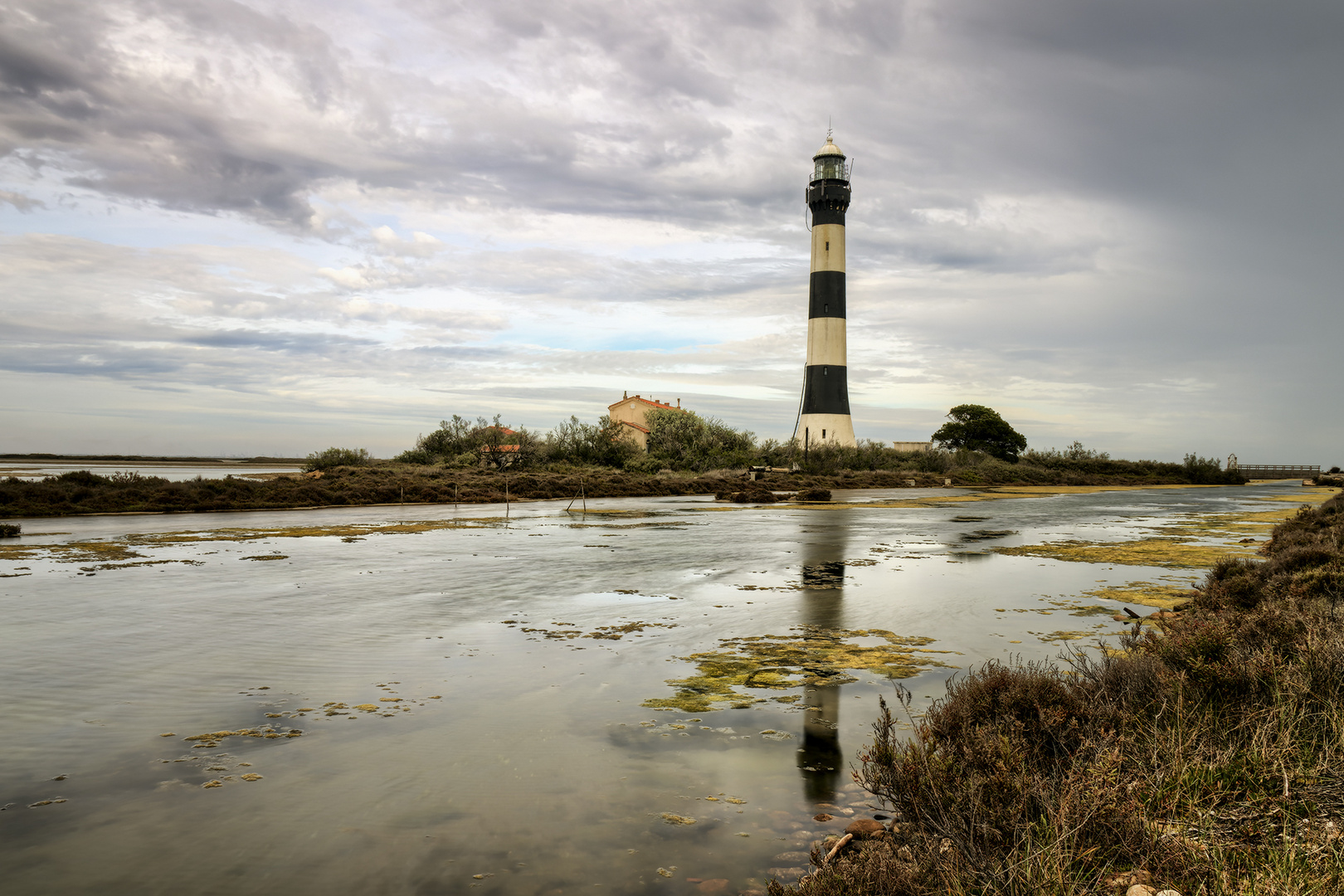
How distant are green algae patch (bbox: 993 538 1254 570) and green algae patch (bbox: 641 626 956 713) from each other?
865 cm

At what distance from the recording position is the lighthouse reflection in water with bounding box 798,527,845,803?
4.74 metres

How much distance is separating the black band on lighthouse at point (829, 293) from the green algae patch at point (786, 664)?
4152 centimetres

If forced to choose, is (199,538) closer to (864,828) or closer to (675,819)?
(675,819)

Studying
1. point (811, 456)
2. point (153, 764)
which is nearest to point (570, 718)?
point (153, 764)

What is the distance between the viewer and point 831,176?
162 ft

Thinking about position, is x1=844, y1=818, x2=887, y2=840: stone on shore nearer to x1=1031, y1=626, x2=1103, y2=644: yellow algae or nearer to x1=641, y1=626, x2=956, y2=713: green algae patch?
x1=641, y1=626, x2=956, y2=713: green algae patch

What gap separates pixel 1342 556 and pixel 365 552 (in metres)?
16.2

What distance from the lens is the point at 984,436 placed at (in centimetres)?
6694

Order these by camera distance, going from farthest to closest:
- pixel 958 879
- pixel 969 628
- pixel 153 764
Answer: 1. pixel 969 628
2. pixel 153 764
3. pixel 958 879

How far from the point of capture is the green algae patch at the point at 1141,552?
14.4 meters

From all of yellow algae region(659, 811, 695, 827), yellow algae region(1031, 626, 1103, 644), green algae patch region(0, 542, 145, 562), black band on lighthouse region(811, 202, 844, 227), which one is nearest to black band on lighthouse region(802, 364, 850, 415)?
black band on lighthouse region(811, 202, 844, 227)

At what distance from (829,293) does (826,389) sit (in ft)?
20.3

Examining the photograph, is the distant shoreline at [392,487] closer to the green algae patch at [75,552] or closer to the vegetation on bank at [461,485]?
the vegetation on bank at [461,485]

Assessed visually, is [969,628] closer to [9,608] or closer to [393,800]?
[393,800]
